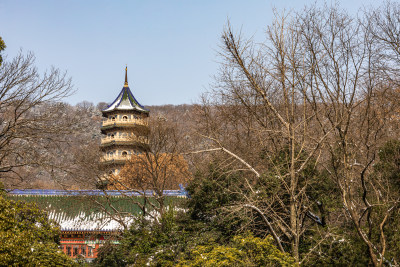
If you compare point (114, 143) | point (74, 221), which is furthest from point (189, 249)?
point (114, 143)

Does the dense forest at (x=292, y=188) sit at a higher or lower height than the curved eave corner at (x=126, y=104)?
lower

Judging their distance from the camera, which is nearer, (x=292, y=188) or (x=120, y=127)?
(x=292, y=188)

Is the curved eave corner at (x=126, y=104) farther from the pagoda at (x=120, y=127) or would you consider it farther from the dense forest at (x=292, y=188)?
the dense forest at (x=292, y=188)

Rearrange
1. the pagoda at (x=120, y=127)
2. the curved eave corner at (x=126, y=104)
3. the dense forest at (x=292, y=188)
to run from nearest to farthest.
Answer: the dense forest at (x=292, y=188), the pagoda at (x=120, y=127), the curved eave corner at (x=126, y=104)

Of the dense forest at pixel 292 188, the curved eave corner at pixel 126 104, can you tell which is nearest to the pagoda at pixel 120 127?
the curved eave corner at pixel 126 104

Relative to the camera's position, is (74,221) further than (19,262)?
Yes

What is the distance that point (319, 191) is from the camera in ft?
32.3

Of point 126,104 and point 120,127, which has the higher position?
point 126,104

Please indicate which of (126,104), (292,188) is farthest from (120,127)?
(292,188)

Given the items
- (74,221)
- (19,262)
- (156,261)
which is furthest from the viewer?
(74,221)

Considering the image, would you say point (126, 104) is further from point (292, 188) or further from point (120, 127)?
point (292, 188)

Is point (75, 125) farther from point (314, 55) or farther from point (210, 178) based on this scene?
point (314, 55)

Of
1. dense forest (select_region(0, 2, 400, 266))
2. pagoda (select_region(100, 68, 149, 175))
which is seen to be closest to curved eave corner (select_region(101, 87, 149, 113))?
pagoda (select_region(100, 68, 149, 175))

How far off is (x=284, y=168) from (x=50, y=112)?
265 inches
